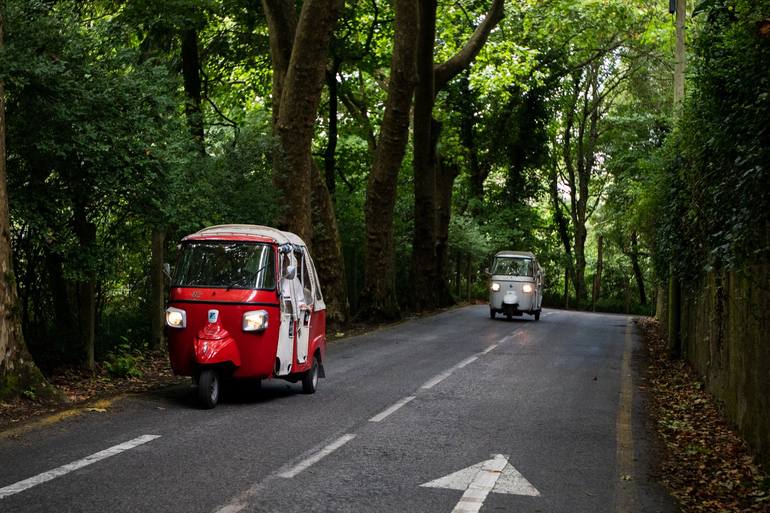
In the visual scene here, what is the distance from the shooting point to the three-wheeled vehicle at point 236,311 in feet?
35.6

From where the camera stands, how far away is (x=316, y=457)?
820 cm

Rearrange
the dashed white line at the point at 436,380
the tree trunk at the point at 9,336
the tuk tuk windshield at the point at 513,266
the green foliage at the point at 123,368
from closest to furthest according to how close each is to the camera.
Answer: the tree trunk at the point at 9,336, the dashed white line at the point at 436,380, the green foliage at the point at 123,368, the tuk tuk windshield at the point at 513,266

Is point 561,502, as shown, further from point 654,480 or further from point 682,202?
point 682,202

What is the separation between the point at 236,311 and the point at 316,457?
322 centimetres

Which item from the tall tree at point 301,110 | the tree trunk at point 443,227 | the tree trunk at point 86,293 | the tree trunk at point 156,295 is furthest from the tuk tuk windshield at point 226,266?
the tree trunk at point 443,227

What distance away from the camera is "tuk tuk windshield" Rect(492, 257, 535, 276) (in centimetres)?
3164

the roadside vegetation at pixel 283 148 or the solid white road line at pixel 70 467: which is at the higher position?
the roadside vegetation at pixel 283 148

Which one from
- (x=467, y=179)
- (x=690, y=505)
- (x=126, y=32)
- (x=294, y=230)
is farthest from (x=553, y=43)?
(x=690, y=505)

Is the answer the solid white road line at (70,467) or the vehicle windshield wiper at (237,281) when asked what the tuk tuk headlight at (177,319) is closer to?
the vehicle windshield wiper at (237,281)

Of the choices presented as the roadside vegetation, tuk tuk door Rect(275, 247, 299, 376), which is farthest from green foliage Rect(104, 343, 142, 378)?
tuk tuk door Rect(275, 247, 299, 376)

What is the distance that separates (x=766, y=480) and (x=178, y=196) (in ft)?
30.7

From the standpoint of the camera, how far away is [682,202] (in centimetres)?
1507

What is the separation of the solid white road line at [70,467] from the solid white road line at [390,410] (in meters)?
2.69

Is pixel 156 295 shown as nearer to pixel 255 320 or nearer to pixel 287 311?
pixel 287 311
